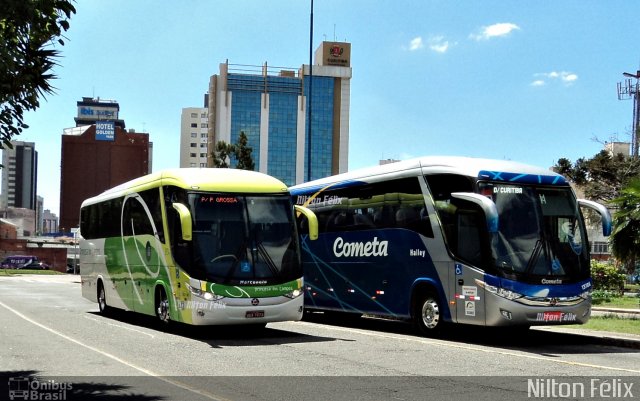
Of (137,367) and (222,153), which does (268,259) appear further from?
(222,153)

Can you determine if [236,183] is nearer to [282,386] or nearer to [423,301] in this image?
[423,301]

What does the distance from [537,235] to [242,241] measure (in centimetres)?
583

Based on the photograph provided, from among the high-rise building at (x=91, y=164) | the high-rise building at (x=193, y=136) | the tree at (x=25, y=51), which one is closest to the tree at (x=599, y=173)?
the tree at (x=25, y=51)

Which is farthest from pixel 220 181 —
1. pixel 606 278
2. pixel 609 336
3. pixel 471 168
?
pixel 606 278

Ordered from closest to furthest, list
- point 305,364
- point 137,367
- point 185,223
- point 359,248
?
point 137,367 < point 305,364 < point 185,223 < point 359,248

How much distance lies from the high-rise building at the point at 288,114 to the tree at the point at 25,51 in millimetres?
145914

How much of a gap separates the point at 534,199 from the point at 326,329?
6.59 meters

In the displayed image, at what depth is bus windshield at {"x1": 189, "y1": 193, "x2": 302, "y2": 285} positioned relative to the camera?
15609mm

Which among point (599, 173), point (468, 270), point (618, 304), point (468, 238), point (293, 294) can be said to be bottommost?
point (618, 304)

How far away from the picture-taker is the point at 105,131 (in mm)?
180250

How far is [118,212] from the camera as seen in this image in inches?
850

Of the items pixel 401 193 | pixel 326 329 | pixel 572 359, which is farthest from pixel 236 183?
pixel 572 359

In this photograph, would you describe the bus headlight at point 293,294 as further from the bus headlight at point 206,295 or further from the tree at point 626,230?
the tree at point 626,230

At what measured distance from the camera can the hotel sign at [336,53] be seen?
162m
